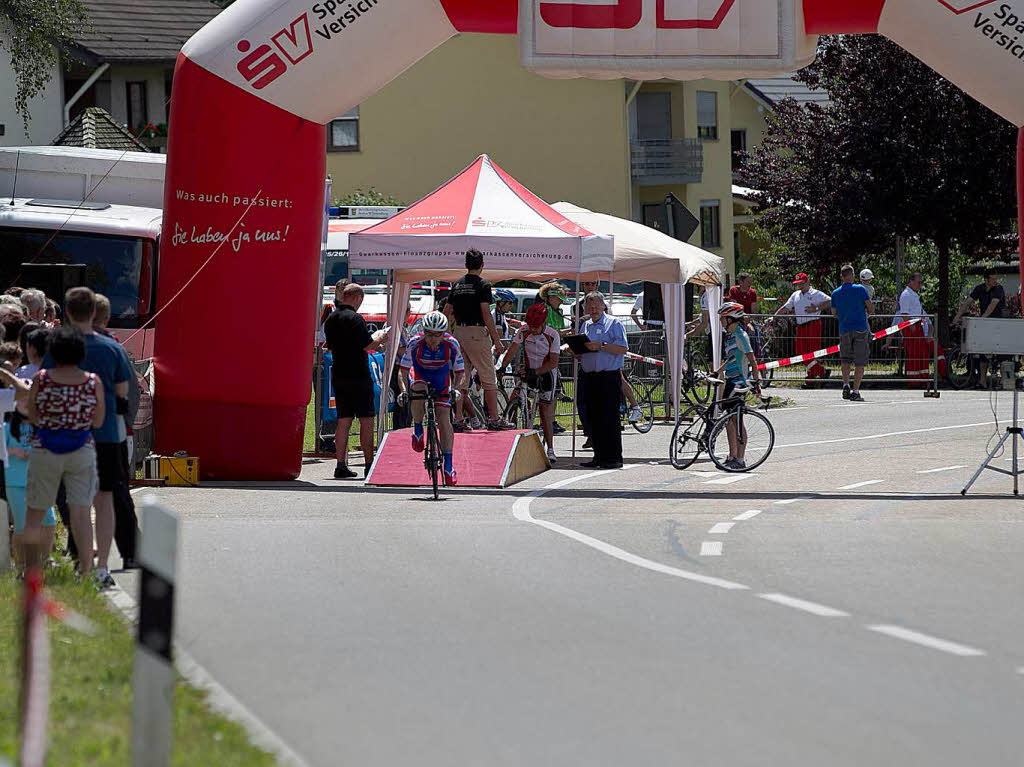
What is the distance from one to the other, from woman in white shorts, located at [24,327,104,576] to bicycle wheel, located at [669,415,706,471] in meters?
9.29

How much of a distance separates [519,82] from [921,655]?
43.9 meters

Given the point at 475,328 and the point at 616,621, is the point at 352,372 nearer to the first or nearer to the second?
the point at 475,328

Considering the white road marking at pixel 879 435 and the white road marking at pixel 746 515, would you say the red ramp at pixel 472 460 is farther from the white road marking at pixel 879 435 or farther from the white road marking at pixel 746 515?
the white road marking at pixel 879 435

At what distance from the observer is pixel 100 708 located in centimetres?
668

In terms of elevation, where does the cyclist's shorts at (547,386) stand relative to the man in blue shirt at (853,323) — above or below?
below

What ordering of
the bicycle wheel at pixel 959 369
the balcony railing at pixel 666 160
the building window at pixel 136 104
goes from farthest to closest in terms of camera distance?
1. the balcony railing at pixel 666 160
2. the building window at pixel 136 104
3. the bicycle wheel at pixel 959 369

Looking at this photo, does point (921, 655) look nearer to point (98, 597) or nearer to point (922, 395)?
point (98, 597)

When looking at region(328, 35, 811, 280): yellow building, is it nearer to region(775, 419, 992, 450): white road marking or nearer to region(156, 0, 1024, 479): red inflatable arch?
region(775, 419, 992, 450): white road marking

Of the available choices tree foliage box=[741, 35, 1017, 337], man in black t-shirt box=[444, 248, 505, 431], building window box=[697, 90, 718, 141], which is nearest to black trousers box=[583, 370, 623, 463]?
man in black t-shirt box=[444, 248, 505, 431]

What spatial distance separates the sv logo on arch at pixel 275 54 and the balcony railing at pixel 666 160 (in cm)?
3843

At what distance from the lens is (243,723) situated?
6492 mm

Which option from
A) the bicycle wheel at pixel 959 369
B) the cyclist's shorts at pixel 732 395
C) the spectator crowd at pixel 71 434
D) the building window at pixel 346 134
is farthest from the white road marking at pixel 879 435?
the building window at pixel 346 134

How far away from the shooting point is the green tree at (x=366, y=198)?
153 feet

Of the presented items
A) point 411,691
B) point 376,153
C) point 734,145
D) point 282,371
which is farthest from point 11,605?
point 734,145
